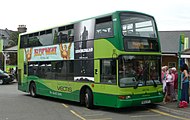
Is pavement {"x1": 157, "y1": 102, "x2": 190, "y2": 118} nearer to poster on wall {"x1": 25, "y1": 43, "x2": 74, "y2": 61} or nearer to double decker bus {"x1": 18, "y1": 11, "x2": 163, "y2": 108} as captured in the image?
double decker bus {"x1": 18, "y1": 11, "x2": 163, "y2": 108}

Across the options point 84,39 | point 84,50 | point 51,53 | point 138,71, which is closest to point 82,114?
point 138,71

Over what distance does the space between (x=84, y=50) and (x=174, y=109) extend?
450 centimetres

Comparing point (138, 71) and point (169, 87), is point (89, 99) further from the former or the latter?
point (169, 87)

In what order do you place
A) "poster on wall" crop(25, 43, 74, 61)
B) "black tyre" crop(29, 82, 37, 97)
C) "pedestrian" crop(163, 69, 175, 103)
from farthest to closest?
"black tyre" crop(29, 82, 37, 97)
"poster on wall" crop(25, 43, 74, 61)
"pedestrian" crop(163, 69, 175, 103)

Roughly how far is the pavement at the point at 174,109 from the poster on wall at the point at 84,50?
A: 3092mm

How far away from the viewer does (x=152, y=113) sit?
1222 cm

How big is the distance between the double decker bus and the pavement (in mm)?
408

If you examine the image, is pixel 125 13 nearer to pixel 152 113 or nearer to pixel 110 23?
pixel 110 23

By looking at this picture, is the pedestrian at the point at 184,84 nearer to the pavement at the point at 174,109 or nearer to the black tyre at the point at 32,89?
the pavement at the point at 174,109

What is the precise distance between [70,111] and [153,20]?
5.12 metres

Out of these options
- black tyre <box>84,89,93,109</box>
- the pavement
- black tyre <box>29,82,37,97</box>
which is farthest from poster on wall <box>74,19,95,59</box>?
black tyre <box>29,82,37,97</box>

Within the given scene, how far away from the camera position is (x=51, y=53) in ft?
54.8

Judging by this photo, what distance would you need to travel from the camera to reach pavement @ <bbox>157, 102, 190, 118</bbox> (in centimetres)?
1145

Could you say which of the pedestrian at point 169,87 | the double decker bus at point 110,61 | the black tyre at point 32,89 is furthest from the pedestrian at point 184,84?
the black tyre at point 32,89
